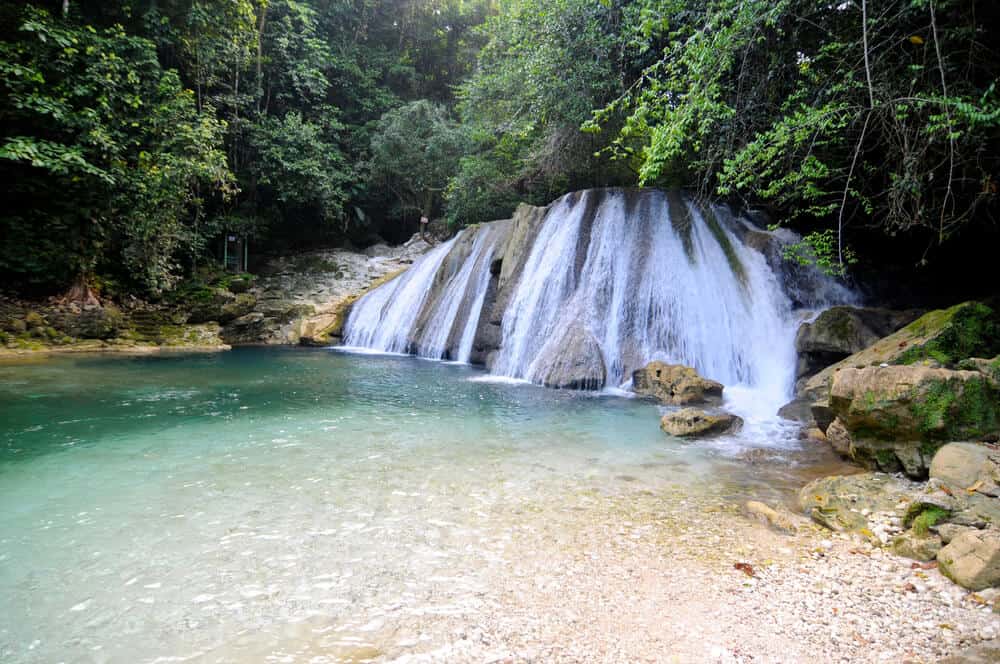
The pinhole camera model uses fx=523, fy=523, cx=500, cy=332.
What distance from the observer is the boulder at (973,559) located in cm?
266

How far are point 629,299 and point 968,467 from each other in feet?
23.8

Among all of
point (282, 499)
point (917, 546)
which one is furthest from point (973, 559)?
point (282, 499)

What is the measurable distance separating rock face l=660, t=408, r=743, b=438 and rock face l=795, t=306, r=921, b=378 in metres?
3.01

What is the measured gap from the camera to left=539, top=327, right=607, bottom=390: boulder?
9602mm

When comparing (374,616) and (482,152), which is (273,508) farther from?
(482,152)

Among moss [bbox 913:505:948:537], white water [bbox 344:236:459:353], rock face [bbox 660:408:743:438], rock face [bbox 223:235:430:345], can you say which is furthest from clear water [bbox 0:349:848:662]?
rock face [bbox 223:235:430:345]

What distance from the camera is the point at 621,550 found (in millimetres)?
3268

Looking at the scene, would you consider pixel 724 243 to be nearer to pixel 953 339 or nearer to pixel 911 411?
pixel 953 339

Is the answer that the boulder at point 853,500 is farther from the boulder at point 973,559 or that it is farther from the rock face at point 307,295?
the rock face at point 307,295

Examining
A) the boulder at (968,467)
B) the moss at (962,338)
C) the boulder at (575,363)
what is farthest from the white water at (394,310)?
the boulder at (968,467)

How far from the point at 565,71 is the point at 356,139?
14400 mm

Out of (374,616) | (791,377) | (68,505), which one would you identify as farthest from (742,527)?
(791,377)

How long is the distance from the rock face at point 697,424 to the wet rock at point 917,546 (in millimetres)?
2837

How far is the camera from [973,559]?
108 inches
